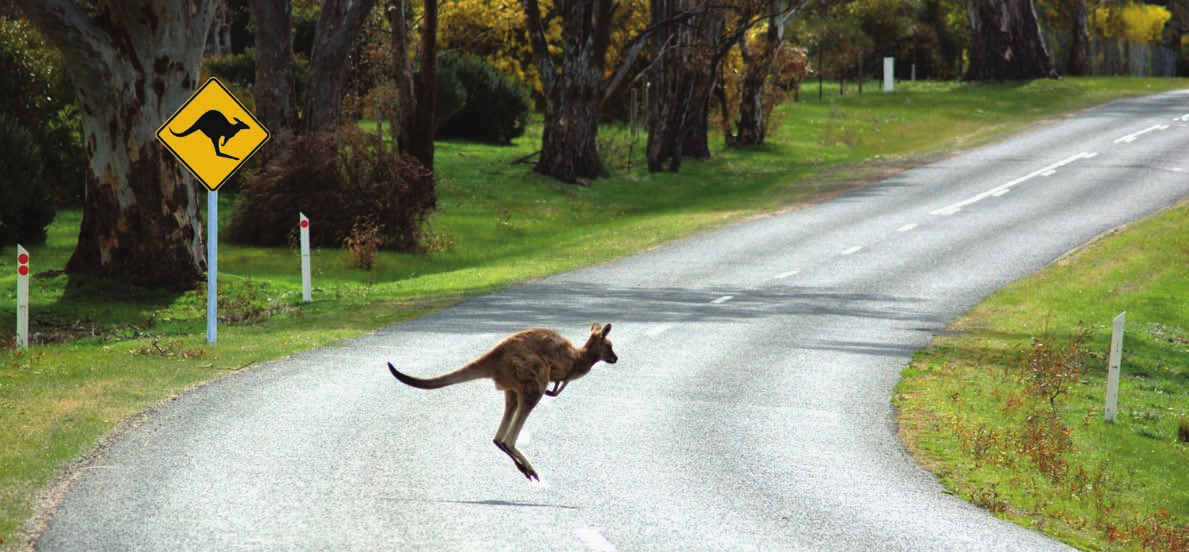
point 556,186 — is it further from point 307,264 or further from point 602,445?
point 602,445

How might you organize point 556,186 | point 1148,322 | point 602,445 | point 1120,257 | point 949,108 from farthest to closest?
point 949,108 → point 556,186 → point 1120,257 → point 1148,322 → point 602,445

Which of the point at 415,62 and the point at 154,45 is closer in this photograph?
the point at 154,45

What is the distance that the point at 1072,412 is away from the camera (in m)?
16.7

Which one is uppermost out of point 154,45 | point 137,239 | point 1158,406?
point 154,45

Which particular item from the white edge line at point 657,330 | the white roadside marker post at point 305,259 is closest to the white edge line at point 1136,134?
the white edge line at point 657,330

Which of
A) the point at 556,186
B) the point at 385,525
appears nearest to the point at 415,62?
the point at 556,186

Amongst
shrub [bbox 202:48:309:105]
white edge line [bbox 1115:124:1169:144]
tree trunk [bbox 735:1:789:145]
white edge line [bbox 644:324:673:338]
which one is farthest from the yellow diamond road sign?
white edge line [bbox 1115:124:1169:144]

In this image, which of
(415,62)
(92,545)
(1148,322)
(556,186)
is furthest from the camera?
(415,62)

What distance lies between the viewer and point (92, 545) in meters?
8.96

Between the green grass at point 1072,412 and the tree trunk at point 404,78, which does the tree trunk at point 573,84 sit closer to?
the tree trunk at point 404,78

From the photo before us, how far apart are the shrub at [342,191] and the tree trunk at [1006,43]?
43.3 meters

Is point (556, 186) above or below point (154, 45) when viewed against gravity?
below

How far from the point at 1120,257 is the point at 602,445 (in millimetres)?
18706

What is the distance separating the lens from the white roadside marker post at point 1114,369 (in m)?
15.9
